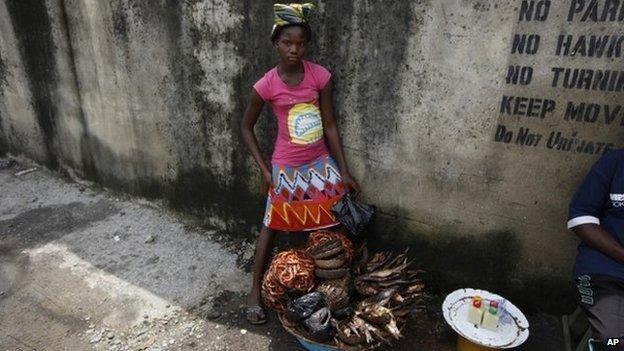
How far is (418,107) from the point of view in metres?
3.04

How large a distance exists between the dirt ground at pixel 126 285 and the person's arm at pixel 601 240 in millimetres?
937

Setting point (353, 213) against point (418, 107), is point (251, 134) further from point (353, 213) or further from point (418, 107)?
point (418, 107)

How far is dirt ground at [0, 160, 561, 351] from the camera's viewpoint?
316 cm

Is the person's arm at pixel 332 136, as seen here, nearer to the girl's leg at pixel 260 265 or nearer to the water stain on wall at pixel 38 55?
the girl's leg at pixel 260 265

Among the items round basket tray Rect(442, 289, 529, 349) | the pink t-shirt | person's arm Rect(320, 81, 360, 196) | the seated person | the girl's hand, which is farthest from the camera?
A: the girl's hand

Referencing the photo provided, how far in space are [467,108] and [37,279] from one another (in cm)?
371

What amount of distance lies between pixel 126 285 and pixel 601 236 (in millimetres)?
3451

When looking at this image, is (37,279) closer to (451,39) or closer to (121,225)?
(121,225)

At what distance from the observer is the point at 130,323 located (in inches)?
131

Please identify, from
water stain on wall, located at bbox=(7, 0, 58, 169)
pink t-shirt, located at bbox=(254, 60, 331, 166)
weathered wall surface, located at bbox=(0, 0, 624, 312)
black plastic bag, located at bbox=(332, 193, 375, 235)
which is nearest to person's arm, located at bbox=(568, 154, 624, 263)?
weathered wall surface, located at bbox=(0, 0, 624, 312)

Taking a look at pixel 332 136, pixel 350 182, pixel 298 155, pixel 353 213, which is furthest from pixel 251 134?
Result: pixel 353 213

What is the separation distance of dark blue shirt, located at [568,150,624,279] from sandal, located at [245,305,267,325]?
2080mm

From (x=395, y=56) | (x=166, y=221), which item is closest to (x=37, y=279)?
(x=166, y=221)

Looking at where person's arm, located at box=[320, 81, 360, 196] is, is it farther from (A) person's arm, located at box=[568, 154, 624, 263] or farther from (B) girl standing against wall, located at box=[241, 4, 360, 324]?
(A) person's arm, located at box=[568, 154, 624, 263]
